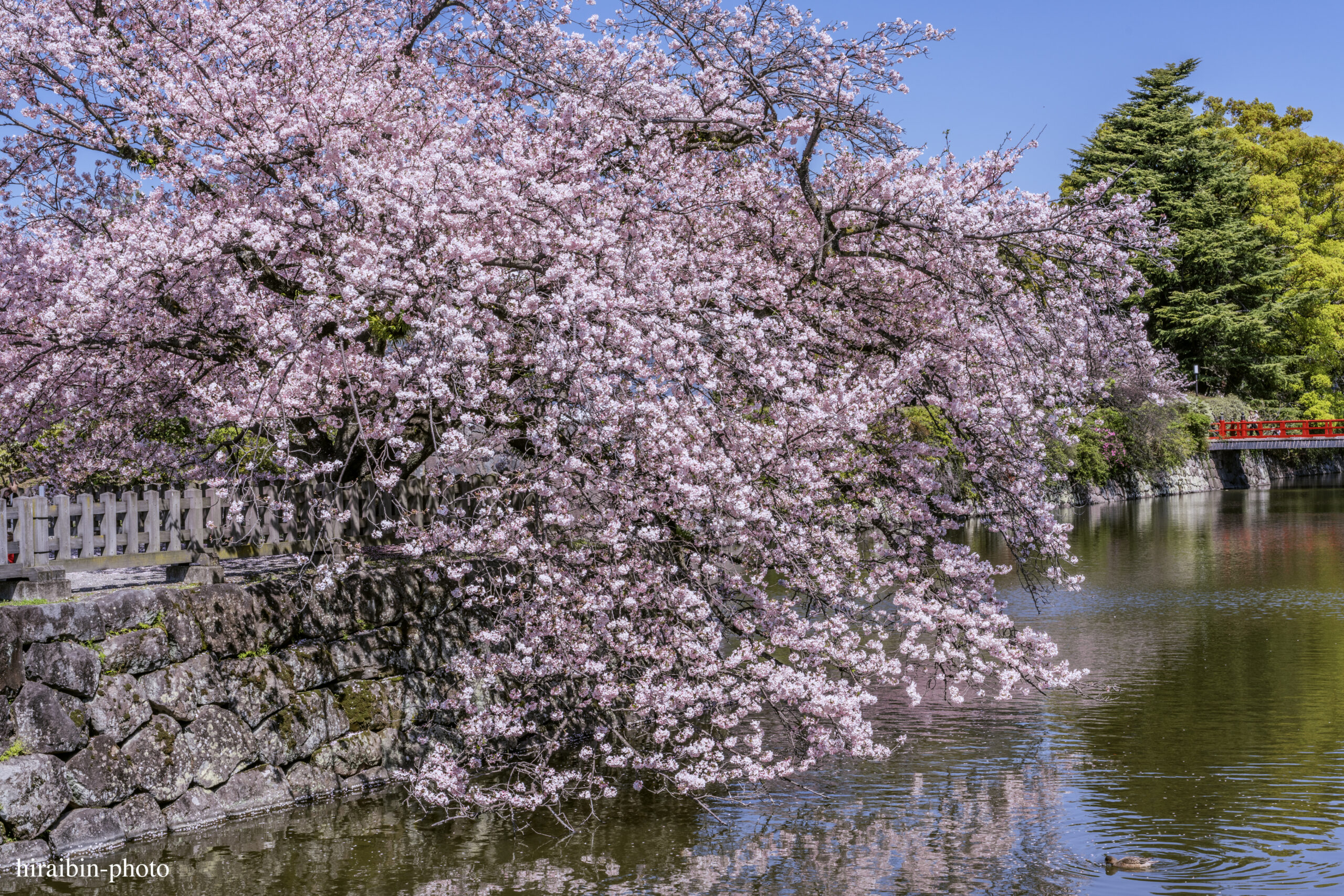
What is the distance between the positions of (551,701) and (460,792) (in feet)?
3.75

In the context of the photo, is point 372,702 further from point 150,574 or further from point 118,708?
point 150,574

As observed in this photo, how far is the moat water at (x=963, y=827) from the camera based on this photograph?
8.18 metres

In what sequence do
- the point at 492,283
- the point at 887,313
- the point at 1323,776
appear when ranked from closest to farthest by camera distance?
the point at 492,283 < the point at 1323,776 < the point at 887,313

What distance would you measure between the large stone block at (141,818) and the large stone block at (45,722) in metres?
0.66

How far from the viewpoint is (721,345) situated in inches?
369

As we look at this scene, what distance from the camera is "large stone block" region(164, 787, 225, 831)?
932cm

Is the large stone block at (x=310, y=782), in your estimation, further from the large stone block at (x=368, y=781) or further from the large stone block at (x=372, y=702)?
the large stone block at (x=372, y=702)

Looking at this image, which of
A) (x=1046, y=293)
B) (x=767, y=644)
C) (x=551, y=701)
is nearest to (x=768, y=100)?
(x=1046, y=293)

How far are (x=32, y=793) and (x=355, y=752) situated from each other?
9.36 ft

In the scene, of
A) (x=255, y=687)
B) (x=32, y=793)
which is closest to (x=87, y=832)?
(x=32, y=793)

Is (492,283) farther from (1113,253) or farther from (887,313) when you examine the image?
(1113,253)

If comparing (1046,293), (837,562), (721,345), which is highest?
(1046,293)

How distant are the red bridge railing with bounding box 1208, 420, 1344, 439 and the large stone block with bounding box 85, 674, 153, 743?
4926 cm

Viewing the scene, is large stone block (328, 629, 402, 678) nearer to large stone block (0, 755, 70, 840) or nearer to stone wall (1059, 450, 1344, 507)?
large stone block (0, 755, 70, 840)
